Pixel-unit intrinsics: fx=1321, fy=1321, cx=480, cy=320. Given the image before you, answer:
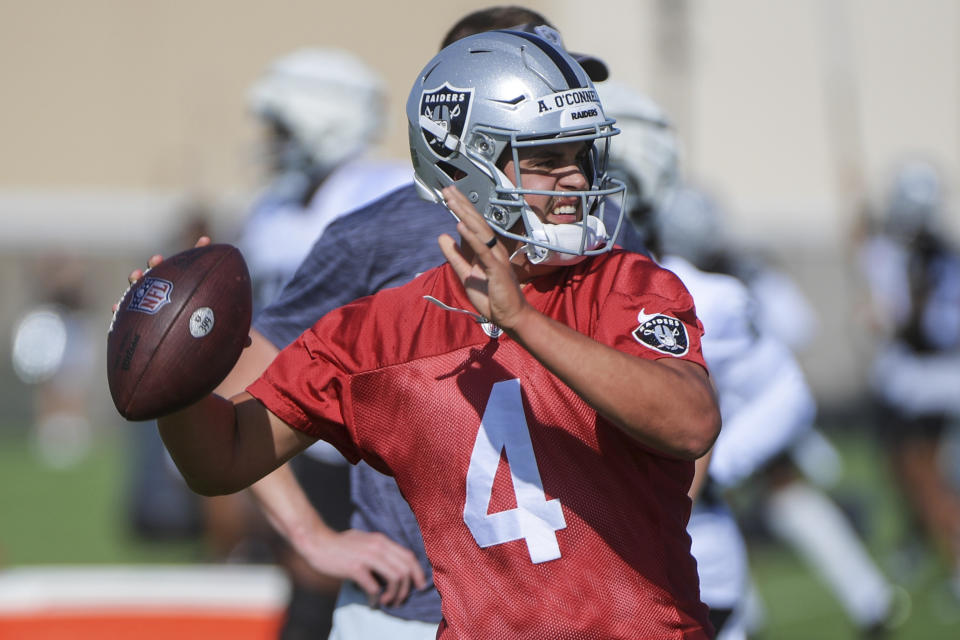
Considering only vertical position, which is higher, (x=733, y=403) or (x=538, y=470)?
(x=538, y=470)

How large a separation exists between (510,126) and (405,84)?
17.8 m

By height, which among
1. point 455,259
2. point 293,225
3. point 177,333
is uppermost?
point 455,259

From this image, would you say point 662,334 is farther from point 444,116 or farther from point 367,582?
point 367,582

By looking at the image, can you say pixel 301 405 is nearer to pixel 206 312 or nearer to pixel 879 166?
pixel 206 312

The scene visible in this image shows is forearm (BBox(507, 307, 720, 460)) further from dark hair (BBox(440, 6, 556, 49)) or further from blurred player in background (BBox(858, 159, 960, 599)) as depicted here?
blurred player in background (BBox(858, 159, 960, 599))

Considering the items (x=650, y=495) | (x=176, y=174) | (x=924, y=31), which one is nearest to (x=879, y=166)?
(x=924, y=31)

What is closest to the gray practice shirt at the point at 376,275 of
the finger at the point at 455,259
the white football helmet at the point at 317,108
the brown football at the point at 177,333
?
the brown football at the point at 177,333

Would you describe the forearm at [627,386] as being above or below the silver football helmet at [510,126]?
below

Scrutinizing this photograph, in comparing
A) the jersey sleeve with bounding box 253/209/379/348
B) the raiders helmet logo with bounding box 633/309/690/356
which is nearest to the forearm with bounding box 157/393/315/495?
the jersey sleeve with bounding box 253/209/379/348

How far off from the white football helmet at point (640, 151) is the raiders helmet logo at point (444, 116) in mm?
1142

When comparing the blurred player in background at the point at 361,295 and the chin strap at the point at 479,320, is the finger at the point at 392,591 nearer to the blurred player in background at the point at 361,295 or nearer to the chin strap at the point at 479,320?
the blurred player in background at the point at 361,295

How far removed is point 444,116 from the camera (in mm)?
2535

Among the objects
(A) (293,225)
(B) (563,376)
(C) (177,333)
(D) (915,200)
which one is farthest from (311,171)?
(D) (915,200)

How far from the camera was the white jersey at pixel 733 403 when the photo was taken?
12.0 feet
